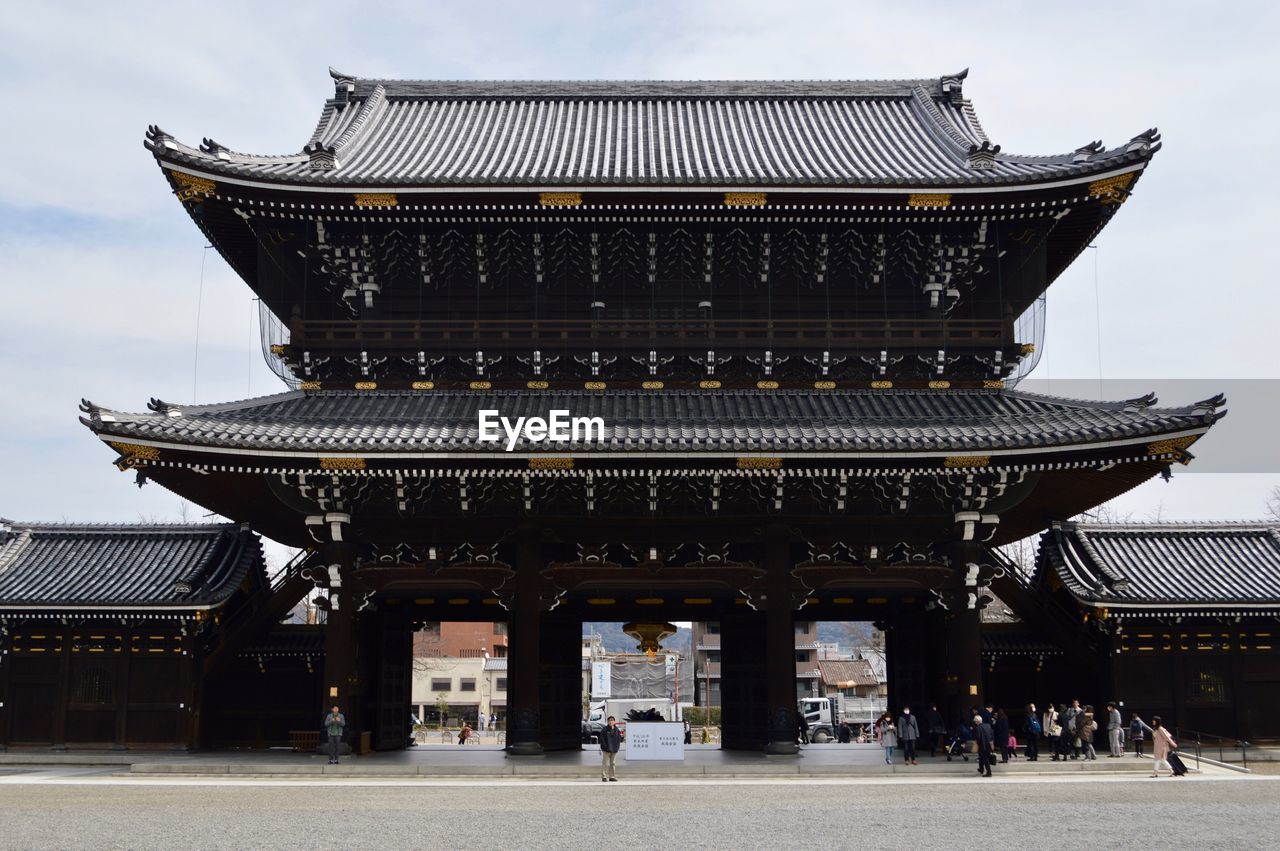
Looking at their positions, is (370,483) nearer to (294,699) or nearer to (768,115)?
(294,699)

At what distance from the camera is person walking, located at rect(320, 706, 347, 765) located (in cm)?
2522

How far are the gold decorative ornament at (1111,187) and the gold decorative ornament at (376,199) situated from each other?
1667 cm

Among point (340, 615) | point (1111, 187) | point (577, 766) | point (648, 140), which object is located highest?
point (648, 140)

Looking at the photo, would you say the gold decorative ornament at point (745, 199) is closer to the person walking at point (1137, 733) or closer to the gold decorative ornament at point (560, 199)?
the gold decorative ornament at point (560, 199)

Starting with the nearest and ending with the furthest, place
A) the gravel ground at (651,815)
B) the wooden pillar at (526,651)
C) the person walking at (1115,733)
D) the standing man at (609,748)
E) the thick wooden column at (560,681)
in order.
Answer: the gravel ground at (651,815) < the standing man at (609,748) < the wooden pillar at (526,651) < the person walking at (1115,733) < the thick wooden column at (560,681)

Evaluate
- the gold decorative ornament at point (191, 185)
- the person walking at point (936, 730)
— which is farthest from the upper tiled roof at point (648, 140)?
the person walking at point (936, 730)

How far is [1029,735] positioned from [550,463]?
13.8 meters

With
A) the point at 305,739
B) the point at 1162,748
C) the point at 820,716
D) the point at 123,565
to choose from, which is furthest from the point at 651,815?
the point at 820,716

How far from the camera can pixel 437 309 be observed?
29000 mm

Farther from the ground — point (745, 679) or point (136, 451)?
point (136, 451)

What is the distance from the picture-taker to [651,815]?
18.4m

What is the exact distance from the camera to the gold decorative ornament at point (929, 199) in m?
26.6

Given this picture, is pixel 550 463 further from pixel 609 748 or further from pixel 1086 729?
pixel 1086 729

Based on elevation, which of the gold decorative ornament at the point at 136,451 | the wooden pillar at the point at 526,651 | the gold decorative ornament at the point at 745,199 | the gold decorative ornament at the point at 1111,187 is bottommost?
the wooden pillar at the point at 526,651
